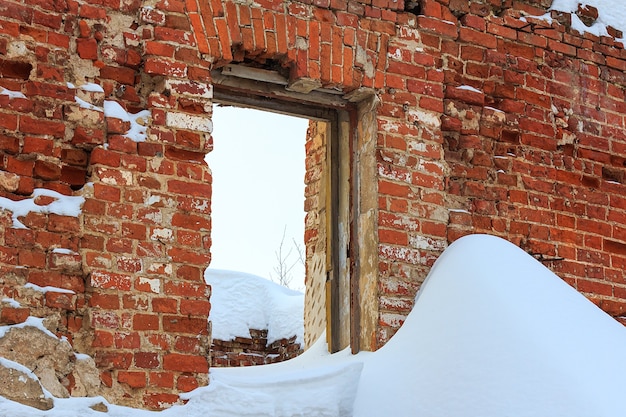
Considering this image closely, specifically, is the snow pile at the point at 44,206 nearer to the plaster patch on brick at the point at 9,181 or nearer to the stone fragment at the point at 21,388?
the plaster patch on brick at the point at 9,181

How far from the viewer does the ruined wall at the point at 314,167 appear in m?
4.10

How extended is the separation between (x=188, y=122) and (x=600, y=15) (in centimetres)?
278

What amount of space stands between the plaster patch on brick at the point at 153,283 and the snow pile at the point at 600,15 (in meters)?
2.78

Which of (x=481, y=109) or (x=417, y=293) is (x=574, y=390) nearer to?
(x=417, y=293)

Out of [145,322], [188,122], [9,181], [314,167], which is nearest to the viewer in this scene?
[9,181]

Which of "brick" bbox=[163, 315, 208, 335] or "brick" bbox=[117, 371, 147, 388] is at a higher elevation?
"brick" bbox=[163, 315, 208, 335]

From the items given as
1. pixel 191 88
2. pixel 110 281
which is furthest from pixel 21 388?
pixel 191 88

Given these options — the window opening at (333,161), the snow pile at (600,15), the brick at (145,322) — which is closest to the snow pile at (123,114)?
the window opening at (333,161)

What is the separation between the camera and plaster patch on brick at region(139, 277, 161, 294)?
420cm

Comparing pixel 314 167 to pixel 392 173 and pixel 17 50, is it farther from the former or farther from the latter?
pixel 17 50

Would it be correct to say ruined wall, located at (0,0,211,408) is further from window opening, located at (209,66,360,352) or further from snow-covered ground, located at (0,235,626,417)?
window opening, located at (209,66,360,352)

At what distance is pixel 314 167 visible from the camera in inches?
240

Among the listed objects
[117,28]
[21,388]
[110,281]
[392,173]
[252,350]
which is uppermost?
[117,28]

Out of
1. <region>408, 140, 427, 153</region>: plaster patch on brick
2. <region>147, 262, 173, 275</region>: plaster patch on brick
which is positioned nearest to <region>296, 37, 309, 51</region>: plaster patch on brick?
<region>408, 140, 427, 153</region>: plaster patch on brick
